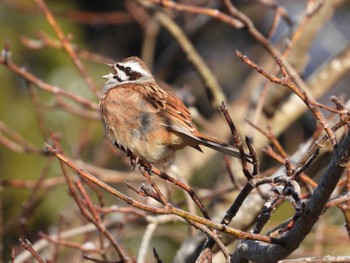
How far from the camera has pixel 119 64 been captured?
→ 4.21 m

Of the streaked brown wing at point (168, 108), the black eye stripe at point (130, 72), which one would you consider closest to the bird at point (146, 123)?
the streaked brown wing at point (168, 108)

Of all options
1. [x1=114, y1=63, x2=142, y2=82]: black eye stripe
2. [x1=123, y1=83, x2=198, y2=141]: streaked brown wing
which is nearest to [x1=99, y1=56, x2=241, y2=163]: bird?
[x1=123, y1=83, x2=198, y2=141]: streaked brown wing

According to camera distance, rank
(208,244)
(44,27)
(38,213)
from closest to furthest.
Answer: (208,244) → (38,213) → (44,27)

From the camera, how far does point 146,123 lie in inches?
146

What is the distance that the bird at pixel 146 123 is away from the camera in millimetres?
3664

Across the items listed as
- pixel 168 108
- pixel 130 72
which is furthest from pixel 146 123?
pixel 130 72

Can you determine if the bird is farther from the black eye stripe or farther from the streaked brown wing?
the black eye stripe

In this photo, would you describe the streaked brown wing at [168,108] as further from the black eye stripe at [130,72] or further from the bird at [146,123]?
the black eye stripe at [130,72]

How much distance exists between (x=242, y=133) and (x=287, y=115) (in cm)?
46

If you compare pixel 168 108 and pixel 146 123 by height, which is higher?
pixel 168 108

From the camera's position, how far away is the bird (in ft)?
12.0

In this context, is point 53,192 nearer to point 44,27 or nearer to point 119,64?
point 44,27

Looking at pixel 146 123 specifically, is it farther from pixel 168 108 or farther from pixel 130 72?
pixel 130 72

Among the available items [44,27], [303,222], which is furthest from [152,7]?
[303,222]
